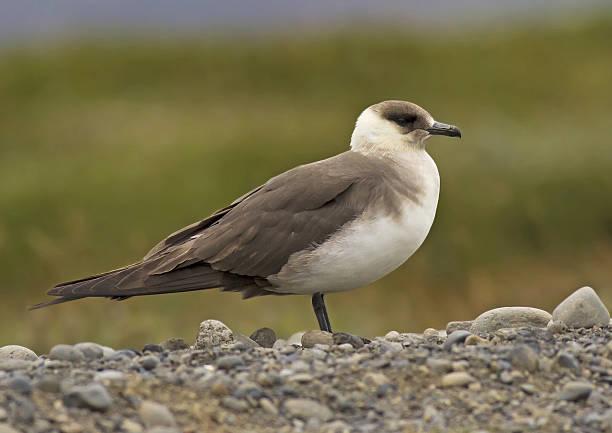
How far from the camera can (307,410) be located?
16.3 feet

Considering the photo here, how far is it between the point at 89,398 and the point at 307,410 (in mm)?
885

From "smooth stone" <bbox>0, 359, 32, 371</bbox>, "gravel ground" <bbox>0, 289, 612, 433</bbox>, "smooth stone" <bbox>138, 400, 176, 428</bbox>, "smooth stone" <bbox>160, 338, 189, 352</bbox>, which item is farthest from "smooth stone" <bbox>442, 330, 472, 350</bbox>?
"smooth stone" <bbox>0, 359, 32, 371</bbox>

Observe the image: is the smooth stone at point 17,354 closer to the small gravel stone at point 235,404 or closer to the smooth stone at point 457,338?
the small gravel stone at point 235,404

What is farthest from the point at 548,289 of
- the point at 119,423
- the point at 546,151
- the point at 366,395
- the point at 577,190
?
the point at 119,423

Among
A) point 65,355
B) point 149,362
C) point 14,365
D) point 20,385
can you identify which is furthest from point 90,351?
point 20,385

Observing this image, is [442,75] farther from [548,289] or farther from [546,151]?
[548,289]

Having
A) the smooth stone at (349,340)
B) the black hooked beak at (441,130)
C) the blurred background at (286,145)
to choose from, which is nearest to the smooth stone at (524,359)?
the smooth stone at (349,340)

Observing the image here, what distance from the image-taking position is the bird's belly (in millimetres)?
6555

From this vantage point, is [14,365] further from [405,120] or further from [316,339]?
[405,120]

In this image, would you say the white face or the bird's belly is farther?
the white face

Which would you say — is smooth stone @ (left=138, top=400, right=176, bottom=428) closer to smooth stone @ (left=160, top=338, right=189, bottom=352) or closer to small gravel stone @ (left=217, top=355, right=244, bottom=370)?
small gravel stone @ (left=217, top=355, right=244, bottom=370)

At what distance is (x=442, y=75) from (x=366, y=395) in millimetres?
12864

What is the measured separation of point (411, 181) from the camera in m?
6.89

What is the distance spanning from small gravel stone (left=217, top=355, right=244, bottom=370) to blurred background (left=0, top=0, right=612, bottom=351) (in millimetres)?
4223
